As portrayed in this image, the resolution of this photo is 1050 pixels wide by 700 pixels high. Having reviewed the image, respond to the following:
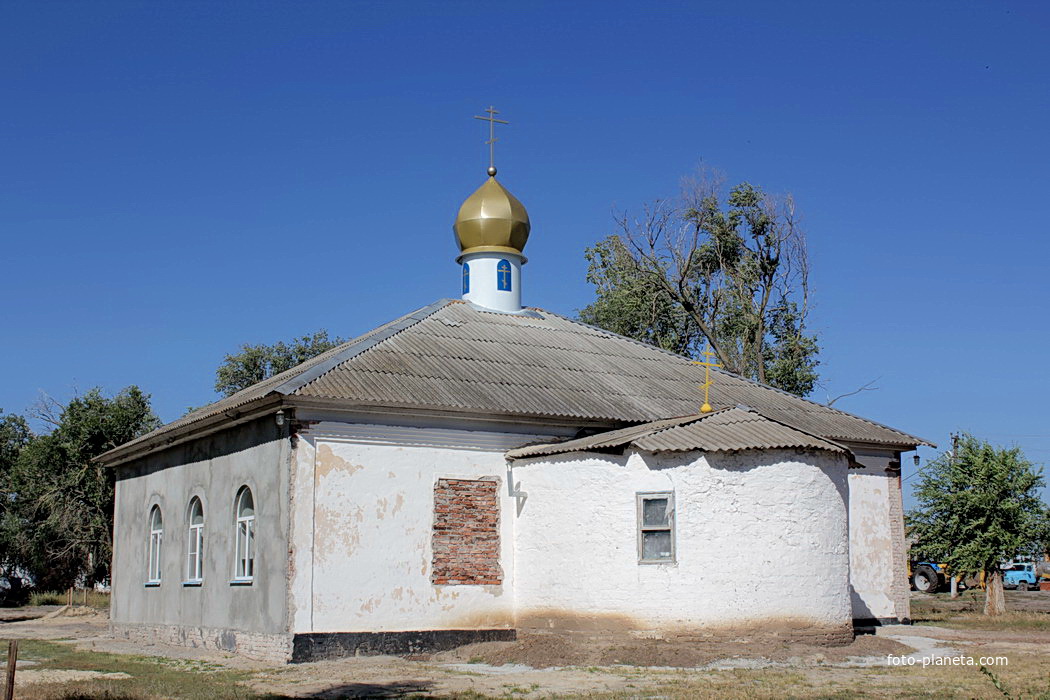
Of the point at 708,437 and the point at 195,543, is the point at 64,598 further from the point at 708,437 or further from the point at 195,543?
the point at 708,437

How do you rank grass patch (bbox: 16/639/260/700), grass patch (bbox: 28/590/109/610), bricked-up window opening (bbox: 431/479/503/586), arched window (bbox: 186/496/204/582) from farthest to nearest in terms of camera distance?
grass patch (bbox: 28/590/109/610) < arched window (bbox: 186/496/204/582) < bricked-up window opening (bbox: 431/479/503/586) < grass patch (bbox: 16/639/260/700)

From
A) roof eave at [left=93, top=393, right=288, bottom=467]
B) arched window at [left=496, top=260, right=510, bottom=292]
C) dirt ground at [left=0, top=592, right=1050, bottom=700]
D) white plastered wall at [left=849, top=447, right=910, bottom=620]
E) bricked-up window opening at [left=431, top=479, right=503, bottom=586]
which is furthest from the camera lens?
arched window at [left=496, top=260, right=510, bottom=292]

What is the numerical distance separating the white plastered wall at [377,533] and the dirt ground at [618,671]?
0.62 meters

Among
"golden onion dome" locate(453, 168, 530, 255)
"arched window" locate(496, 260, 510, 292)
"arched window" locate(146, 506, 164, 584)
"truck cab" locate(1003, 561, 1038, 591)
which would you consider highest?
"golden onion dome" locate(453, 168, 530, 255)

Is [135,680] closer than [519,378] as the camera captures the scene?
Yes

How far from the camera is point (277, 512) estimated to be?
49.3 ft

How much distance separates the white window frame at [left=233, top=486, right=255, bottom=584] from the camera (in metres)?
15.9

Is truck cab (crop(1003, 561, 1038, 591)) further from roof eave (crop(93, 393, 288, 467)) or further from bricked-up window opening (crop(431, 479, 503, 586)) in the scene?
roof eave (crop(93, 393, 288, 467))

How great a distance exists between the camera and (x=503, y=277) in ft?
71.2

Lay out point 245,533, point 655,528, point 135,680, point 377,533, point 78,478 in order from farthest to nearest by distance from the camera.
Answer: point 78,478 → point 245,533 → point 377,533 → point 655,528 → point 135,680

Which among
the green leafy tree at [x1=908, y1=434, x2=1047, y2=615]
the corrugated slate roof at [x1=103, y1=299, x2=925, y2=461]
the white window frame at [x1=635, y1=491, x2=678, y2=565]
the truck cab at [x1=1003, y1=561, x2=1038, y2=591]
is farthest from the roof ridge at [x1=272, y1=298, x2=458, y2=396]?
the truck cab at [x1=1003, y1=561, x2=1038, y2=591]

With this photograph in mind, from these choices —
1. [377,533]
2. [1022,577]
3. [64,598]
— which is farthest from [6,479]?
[1022,577]

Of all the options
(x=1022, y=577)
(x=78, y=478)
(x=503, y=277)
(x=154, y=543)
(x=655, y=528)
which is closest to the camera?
(x=655, y=528)

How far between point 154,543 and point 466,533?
694 cm
